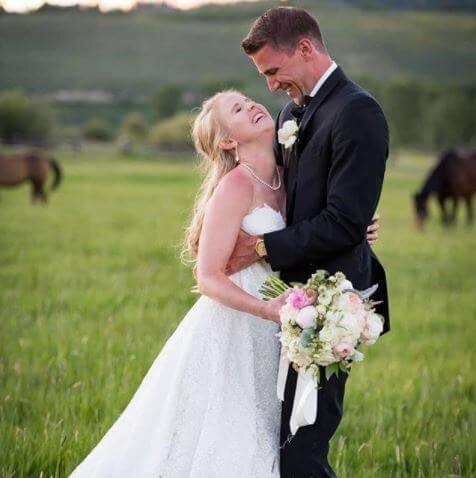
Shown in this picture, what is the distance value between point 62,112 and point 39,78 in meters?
9.94

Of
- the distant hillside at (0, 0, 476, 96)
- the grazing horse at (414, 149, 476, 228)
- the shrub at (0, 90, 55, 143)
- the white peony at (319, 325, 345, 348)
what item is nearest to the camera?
the white peony at (319, 325, 345, 348)

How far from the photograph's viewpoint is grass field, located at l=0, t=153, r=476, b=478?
198 inches

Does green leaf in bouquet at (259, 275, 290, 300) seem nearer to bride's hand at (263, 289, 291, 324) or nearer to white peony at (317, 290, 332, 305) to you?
bride's hand at (263, 289, 291, 324)

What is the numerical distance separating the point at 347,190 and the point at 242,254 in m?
0.58

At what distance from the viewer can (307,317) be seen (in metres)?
3.30

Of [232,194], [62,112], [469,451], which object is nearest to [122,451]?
[232,194]

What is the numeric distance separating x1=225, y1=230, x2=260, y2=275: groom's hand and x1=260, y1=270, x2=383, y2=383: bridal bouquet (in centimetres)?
50

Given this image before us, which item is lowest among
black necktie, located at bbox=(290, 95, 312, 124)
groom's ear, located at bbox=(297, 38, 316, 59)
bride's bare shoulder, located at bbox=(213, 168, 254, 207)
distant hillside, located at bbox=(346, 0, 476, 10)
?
bride's bare shoulder, located at bbox=(213, 168, 254, 207)

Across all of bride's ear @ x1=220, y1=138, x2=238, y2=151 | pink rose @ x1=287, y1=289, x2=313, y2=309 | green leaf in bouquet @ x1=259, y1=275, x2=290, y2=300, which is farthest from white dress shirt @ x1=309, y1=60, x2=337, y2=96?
pink rose @ x1=287, y1=289, x2=313, y2=309

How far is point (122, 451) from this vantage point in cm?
409

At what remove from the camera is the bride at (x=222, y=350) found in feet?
12.5

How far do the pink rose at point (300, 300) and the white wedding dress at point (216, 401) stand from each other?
544mm

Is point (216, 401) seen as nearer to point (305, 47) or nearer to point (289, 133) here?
point (289, 133)

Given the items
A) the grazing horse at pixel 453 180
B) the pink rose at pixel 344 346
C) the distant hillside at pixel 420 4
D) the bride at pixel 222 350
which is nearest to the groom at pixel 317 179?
the bride at pixel 222 350
